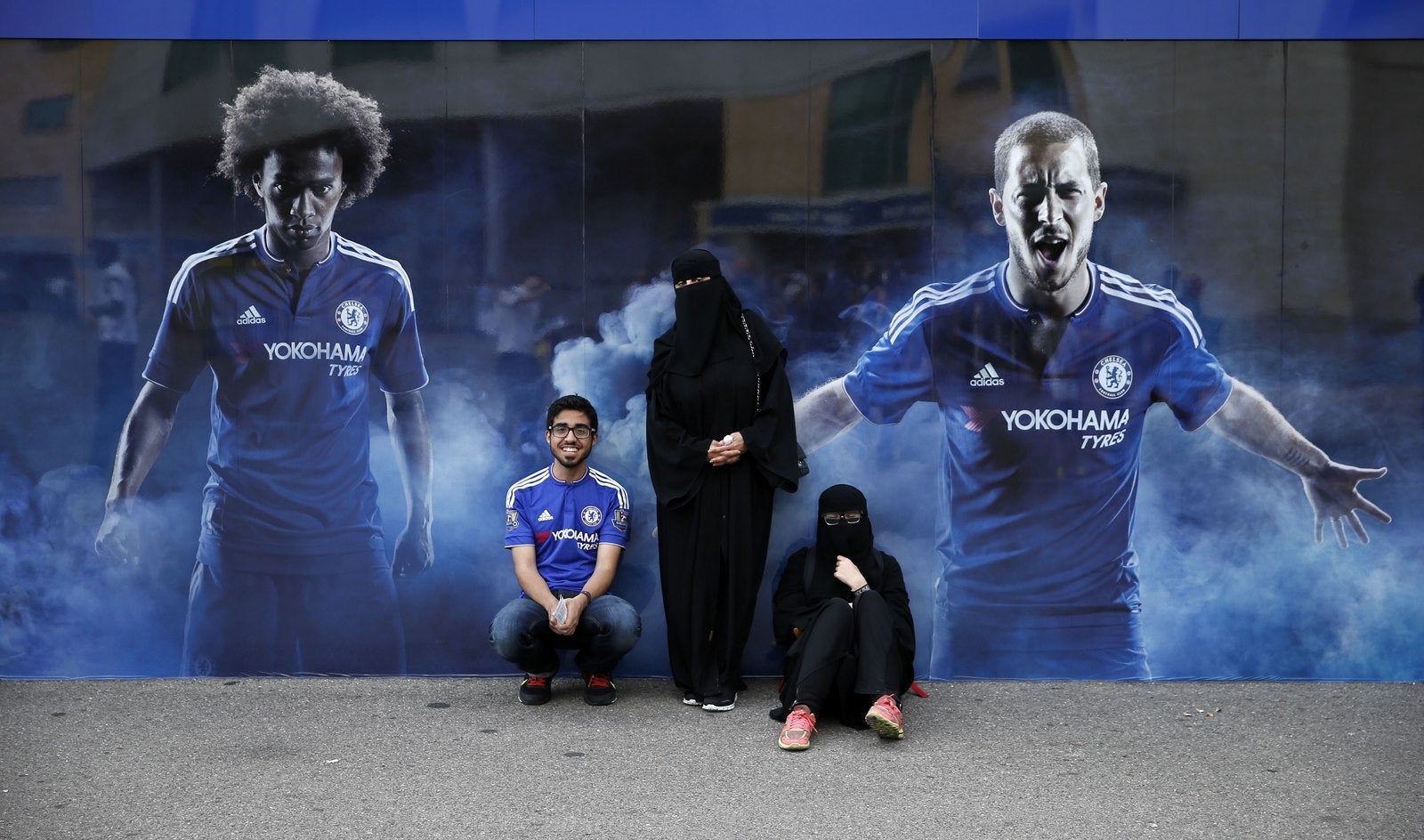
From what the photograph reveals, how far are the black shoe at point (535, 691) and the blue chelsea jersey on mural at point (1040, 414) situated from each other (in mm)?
1798

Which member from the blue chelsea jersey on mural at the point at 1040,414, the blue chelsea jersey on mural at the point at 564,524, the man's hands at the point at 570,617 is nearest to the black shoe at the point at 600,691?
the man's hands at the point at 570,617

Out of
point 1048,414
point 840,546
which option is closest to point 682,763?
point 840,546

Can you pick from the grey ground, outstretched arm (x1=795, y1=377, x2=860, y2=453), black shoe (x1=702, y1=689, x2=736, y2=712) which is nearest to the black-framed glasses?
outstretched arm (x1=795, y1=377, x2=860, y2=453)

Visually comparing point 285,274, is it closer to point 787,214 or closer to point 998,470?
point 787,214

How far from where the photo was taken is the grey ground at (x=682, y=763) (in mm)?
3932

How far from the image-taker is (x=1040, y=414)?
560 centimetres

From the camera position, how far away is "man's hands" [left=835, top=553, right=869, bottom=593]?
5.11 meters

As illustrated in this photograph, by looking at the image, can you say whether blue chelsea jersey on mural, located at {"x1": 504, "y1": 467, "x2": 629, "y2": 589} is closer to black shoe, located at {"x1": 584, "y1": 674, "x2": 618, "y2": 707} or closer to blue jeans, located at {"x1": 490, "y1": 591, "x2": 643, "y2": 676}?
blue jeans, located at {"x1": 490, "y1": 591, "x2": 643, "y2": 676}

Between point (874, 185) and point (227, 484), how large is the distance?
10.3 ft

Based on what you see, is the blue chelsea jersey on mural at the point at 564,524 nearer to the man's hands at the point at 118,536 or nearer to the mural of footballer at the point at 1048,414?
the mural of footballer at the point at 1048,414

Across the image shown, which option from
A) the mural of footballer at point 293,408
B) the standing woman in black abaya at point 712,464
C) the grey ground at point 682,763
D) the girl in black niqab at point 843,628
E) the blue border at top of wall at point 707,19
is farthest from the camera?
the mural of footballer at point 293,408

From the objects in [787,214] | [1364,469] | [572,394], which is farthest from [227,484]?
[1364,469]

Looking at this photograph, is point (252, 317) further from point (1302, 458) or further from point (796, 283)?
point (1302, 458)

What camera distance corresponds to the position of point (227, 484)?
5652 mm
